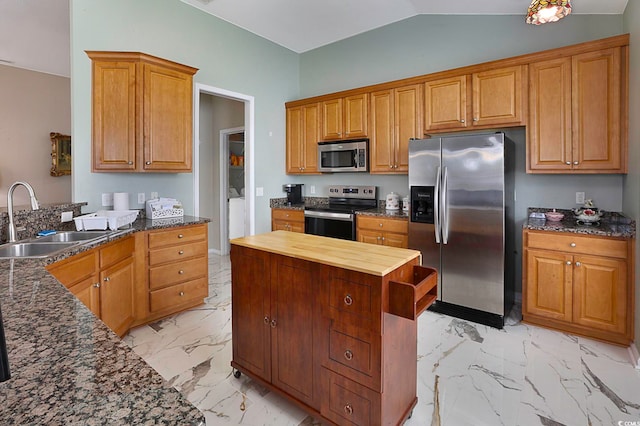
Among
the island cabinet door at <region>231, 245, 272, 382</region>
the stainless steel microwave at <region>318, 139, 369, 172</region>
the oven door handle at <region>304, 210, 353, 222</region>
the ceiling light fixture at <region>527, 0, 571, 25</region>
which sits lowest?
the island cabinet door at <region>231, 245, 272, 382</region>

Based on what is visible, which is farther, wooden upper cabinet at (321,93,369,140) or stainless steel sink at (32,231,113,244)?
wooden upper cabinet at (321,93,369,140)

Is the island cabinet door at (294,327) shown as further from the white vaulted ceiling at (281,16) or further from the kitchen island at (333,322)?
the white vaulted ceiling at (281,16)

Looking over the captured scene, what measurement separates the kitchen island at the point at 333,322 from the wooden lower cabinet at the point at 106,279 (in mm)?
956

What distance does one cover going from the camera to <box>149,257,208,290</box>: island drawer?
9.94ft

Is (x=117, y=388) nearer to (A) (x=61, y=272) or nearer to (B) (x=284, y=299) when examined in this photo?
(B) (x=284, y=299)

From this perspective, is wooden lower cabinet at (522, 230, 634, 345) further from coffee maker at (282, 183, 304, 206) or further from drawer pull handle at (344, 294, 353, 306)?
coffee maker at (282, 183, 304, 206)

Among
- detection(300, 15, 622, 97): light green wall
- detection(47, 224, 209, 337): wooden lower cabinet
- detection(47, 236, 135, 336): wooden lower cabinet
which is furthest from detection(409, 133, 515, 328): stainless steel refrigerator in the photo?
detection(47, 236, 135, 336): wooden lower cabinet

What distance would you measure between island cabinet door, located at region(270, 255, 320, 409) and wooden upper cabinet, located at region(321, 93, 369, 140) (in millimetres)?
2810

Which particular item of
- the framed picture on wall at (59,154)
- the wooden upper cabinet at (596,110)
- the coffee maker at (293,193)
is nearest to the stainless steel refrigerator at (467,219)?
the wooden upper cabinet at (596,110)

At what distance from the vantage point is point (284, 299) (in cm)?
188

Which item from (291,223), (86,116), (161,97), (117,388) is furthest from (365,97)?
(117,388)

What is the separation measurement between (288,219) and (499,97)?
2919 millimetres

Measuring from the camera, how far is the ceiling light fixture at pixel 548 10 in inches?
104

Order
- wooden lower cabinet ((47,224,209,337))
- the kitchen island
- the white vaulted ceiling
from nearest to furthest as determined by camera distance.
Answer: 1. the kitchen island
2. wooden lower cabinet ((47,224,209,337))
3. the white vaulted ceiling
